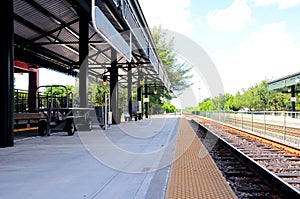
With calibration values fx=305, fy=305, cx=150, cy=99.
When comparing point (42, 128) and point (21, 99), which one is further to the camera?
point (21, 99)

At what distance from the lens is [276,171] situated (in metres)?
6.18

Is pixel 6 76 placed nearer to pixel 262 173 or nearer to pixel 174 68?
pixel 262 173

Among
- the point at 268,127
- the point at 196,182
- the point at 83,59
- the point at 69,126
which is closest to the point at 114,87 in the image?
the point at 83,59

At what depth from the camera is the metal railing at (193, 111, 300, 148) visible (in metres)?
10.6

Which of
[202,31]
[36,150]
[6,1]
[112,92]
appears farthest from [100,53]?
[36,150]

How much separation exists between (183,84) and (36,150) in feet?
155

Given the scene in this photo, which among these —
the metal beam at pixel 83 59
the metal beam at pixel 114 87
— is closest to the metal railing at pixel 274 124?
the metal beam at pixel 114 87

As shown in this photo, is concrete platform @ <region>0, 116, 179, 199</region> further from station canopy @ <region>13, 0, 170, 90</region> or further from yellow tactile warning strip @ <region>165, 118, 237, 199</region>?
station canopy @ <region>13, 0, 170, 90</region>

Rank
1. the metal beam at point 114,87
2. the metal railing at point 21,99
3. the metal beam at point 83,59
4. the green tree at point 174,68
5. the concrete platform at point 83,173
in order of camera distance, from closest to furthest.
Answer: the concrete platform at point 83,173 → the metal beam at point 83,59 → the metal railing at point 21,99 → the metal beam at point 114,87 → the green tree at point 174,68

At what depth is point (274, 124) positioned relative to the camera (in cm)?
1216

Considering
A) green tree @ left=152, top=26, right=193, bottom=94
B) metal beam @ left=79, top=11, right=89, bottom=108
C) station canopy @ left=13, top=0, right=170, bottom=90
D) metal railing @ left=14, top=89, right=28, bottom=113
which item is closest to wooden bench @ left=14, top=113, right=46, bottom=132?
metal railing @ left=14, top=89, right=28, bottom=113

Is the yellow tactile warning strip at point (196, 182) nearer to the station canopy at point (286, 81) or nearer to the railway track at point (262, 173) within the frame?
the railway track at point (262, 173)

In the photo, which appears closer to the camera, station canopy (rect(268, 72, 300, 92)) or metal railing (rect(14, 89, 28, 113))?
metal railing (rect(14, 89, 28, 113))

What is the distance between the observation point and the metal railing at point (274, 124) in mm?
10602
